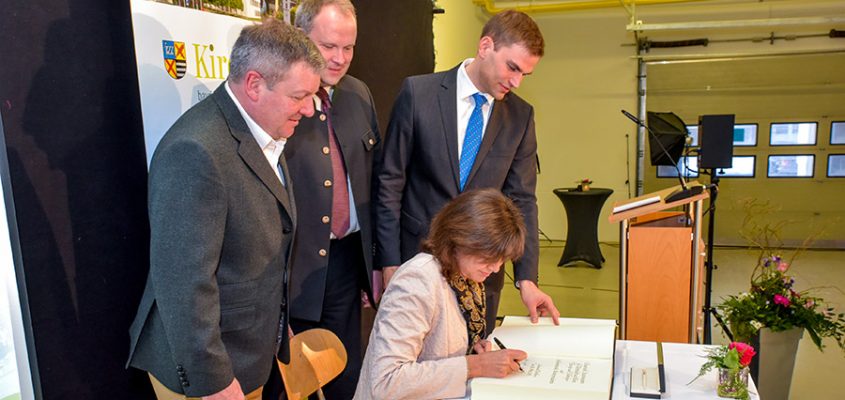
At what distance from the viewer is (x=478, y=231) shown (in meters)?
1.37

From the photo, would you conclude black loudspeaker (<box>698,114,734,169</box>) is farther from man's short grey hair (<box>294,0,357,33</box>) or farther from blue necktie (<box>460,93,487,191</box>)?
man's short grey hair (<box>294,0,357,33</box>)

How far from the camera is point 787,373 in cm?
278

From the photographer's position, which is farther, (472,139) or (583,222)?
(583,222)

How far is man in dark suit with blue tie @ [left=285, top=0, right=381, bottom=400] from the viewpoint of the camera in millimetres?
1689

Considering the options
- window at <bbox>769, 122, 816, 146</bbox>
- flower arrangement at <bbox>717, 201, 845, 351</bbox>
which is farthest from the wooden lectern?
window at <bbox>769, 122, 816, 146</bbox>

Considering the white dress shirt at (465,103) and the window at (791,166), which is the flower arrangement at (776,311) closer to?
the white dress shirt at (465,103)

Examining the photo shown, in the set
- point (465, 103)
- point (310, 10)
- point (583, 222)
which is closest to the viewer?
point (310, 10)

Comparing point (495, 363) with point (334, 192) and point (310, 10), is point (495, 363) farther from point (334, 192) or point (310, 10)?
point (310, 10)

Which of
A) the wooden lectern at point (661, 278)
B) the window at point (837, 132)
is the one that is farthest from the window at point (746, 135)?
the wooden lectern at point (661, 278)

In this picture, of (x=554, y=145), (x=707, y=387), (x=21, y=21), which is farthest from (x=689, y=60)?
(x=21, y=21)

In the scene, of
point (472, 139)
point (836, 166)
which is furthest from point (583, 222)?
point (472, 139)

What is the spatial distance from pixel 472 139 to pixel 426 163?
0.16 m

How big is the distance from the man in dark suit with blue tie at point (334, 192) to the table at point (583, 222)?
4.16m

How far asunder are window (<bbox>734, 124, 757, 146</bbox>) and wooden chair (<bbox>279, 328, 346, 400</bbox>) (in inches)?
273
